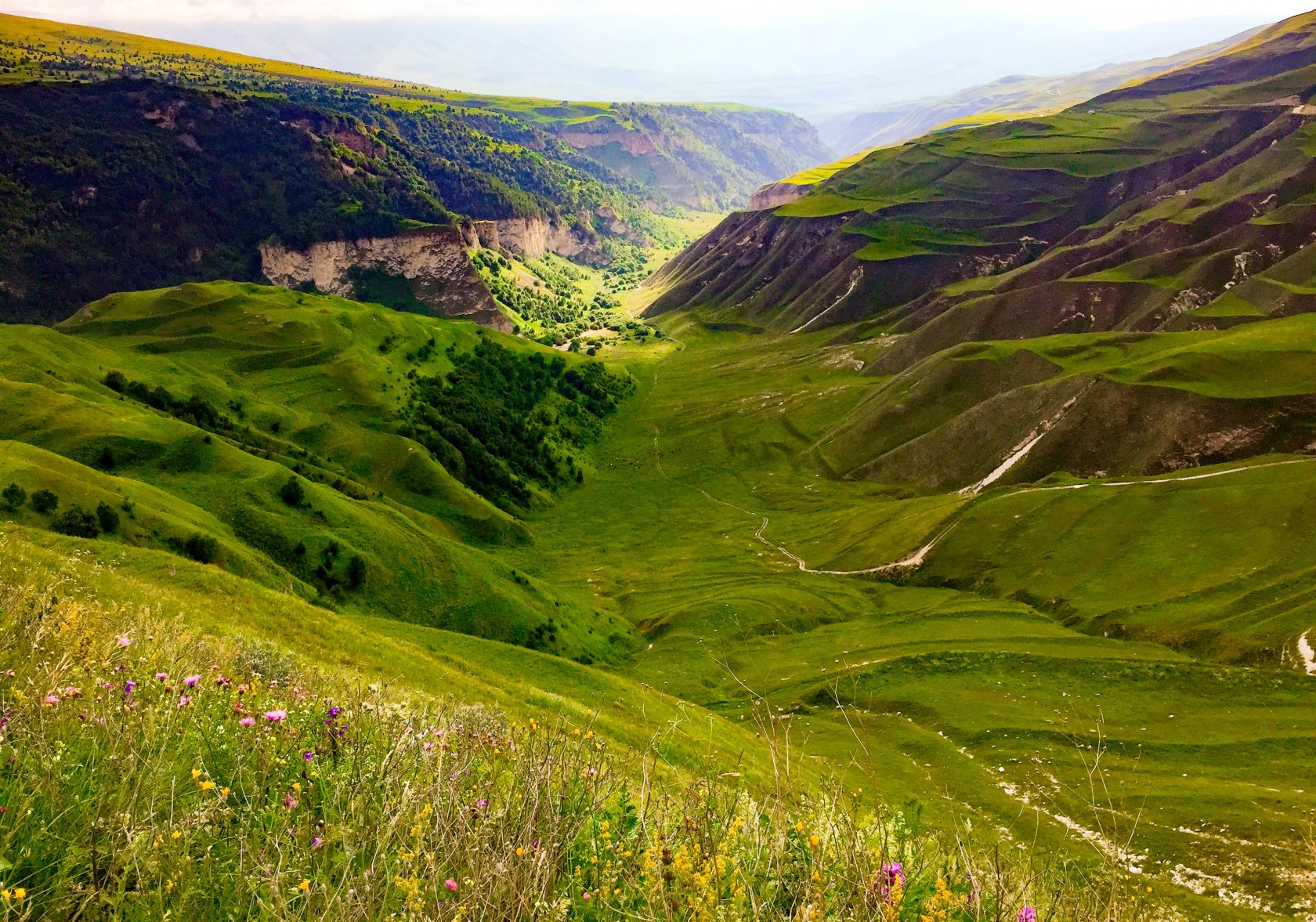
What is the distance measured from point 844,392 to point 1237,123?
13613 cm

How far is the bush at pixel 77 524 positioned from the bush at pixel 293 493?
1689 centimetres

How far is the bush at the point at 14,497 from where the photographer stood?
38.4 metres

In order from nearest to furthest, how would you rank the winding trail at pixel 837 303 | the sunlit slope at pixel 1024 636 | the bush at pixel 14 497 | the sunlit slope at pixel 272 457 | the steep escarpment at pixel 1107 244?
1. the sunlit slope at pixel 1024 636
2. the bush at pixel 14 497
3. the sunlit slope at pixel 272 457
4. the steep escarpment at pixel 1107 244
5. the winding trail at pixel 837 303

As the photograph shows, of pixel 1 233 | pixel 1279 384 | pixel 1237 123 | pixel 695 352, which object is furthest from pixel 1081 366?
pixel 1 233

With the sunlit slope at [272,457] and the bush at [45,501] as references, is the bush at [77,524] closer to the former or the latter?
the bush at [45,501]

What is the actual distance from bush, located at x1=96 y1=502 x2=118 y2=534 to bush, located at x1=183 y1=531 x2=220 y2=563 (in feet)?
11.2

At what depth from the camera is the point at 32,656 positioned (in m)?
9.70

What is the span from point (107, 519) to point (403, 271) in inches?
6719

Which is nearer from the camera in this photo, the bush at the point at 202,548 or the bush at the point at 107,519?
the bush at the point at 107,519

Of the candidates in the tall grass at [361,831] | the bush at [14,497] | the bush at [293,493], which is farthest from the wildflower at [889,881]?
the bush at [293,493]

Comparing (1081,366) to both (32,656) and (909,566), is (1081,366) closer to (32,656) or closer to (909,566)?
(909,566)

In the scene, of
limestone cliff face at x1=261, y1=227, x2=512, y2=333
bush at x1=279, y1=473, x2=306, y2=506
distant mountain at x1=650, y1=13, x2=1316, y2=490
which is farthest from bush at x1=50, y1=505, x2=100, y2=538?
limestone cliff face at x1=261, y1=227, x2=512, y2=333

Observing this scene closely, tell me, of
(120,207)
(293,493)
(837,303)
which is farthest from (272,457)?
(120,207)

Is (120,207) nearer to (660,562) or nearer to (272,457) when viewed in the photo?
(272,457)
